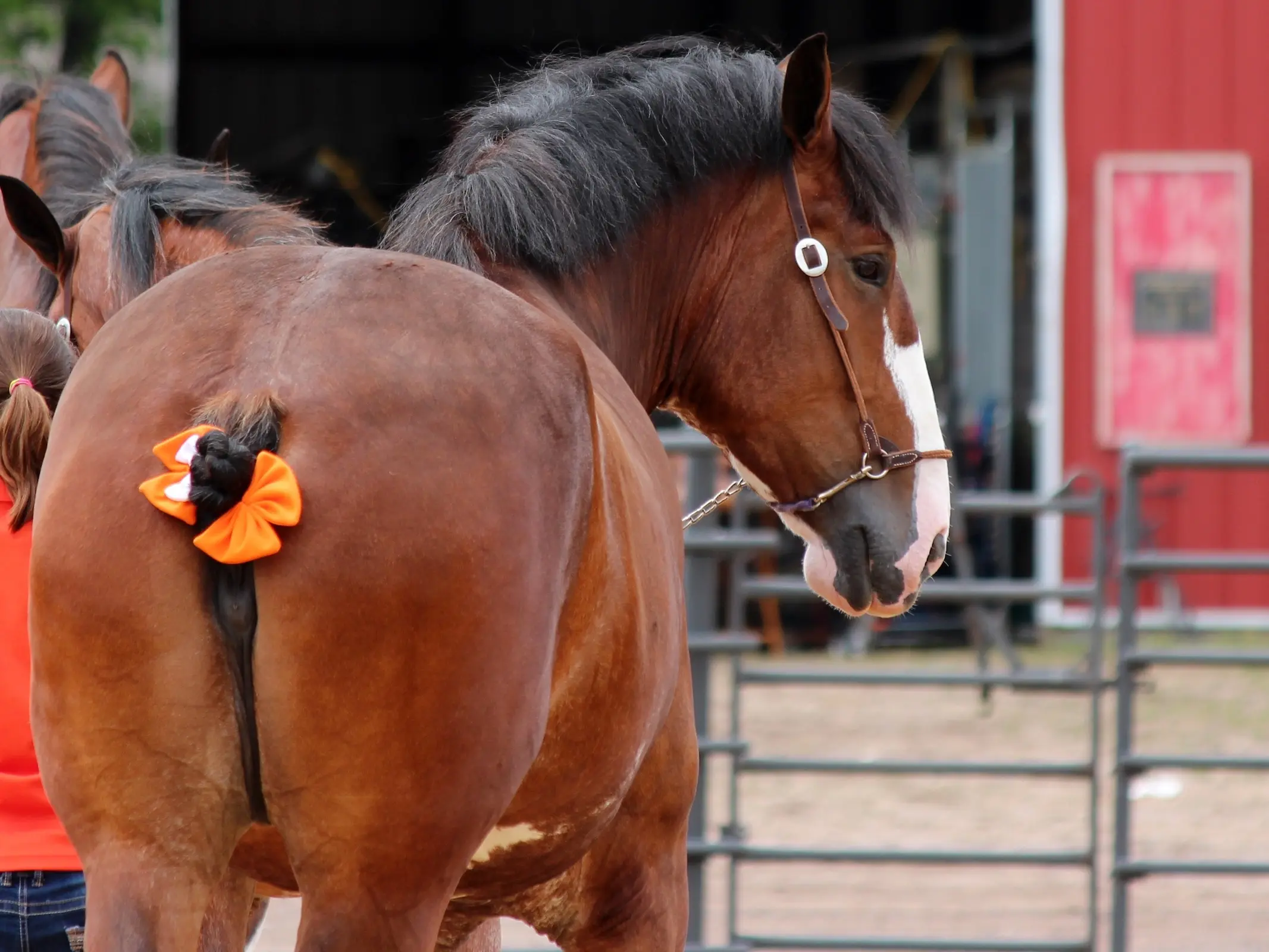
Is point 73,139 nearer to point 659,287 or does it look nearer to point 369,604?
point 659,287

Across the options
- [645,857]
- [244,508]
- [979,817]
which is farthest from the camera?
[979,817]

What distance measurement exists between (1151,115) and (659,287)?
986cm

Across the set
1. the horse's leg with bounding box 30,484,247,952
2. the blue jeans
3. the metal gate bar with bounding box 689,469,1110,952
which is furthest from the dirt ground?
the horse's leg with bounding box 30,484,247,952

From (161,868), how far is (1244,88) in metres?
11.4

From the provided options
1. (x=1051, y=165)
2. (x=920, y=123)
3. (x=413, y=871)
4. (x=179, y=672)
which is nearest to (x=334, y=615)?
(x=179, y=672)

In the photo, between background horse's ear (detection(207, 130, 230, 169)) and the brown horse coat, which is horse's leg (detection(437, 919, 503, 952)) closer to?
the brown horse coat

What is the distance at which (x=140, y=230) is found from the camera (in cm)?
280

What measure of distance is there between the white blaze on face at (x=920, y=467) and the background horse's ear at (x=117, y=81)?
8.54 feet

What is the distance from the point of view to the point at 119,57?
4688 mm

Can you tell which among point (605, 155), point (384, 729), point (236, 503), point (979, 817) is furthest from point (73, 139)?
point (979, 817)

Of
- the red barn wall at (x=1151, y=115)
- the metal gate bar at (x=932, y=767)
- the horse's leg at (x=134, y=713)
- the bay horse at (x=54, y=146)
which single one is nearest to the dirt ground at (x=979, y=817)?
the metal gate bar at (x=932, y=767)

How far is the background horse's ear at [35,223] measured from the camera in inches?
121

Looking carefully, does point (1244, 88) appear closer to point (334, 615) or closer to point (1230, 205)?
point (1230, 205)

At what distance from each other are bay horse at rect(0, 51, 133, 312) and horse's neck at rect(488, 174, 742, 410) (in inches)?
59.8
